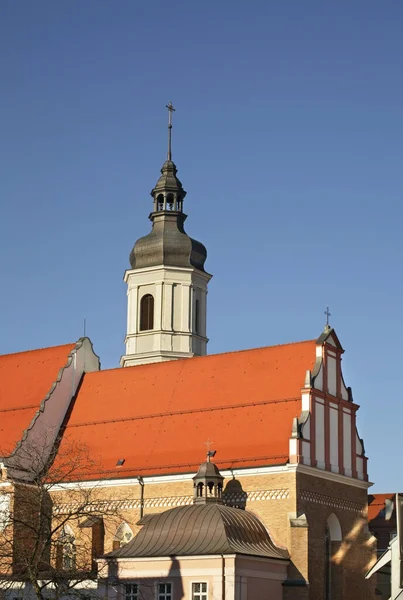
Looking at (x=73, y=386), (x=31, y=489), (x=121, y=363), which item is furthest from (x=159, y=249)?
(x=31, y=489)

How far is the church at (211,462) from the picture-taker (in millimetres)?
39750

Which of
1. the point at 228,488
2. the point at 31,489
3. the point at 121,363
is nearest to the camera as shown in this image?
the point at 228,488

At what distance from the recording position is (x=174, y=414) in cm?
4669

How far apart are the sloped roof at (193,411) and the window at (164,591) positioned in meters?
5.42

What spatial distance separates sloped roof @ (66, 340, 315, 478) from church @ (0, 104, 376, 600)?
6 cm

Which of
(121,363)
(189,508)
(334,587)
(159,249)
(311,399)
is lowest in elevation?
(334,587)

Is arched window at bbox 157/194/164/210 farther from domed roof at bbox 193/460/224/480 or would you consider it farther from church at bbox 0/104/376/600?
domed roof at bbox 193/460/224/480

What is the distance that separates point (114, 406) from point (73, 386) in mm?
2950

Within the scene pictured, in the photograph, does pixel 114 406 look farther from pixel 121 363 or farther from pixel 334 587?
pixel 334 587


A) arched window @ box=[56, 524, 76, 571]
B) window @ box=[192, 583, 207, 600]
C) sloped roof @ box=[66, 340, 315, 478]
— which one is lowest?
window @ box=[192, 583, 207, 600]

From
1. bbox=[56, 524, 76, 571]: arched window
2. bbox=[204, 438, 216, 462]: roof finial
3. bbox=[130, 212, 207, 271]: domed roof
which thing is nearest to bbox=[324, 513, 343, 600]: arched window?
bbox=[204, 438, 216, 462]: roof finial

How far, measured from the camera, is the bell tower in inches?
2190

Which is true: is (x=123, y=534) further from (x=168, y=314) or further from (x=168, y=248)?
(x=168, y=248)

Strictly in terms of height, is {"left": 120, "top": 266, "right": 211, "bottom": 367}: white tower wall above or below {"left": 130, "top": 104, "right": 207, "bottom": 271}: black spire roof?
below
